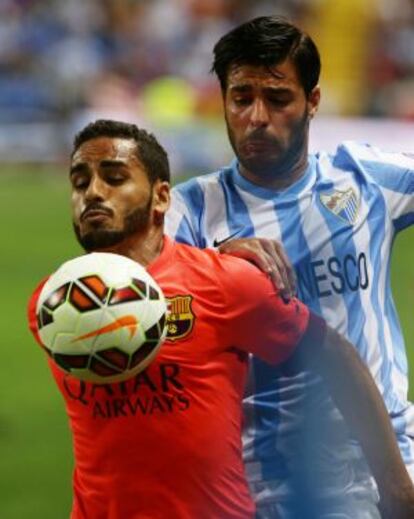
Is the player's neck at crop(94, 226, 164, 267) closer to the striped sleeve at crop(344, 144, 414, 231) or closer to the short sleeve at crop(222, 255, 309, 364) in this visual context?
the short sleeve at crop(222, 255, 309, 364)

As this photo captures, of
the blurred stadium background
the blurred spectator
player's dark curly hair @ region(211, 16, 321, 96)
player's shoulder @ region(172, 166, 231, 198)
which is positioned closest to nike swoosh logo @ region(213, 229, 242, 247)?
player's shoulder @ region(172, 166, 231, 198)

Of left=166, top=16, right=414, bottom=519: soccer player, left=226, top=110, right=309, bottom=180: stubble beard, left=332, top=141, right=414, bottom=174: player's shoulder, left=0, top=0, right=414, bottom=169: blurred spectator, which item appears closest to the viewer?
→ left=166, top=16, right=414, bottom=519: soccer player

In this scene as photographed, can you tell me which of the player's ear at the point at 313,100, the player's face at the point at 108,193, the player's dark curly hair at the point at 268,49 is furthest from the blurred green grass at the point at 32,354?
the player's face at the point at 108,193

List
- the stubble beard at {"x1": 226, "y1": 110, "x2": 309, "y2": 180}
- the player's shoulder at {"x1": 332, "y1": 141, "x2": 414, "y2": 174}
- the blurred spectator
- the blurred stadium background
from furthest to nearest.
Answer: the blurred spectator → the blurred stadium background → the player's shoulder at {"x1": 332, "y1": 141, "x2": 414, "y2": 174} → the stubble beard at {"x1": 226, "y1": 110, "x2": 309, "y2": 180}

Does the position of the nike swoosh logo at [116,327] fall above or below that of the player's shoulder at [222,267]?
below

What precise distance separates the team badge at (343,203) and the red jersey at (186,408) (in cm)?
106

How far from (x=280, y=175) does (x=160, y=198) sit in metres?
1.01

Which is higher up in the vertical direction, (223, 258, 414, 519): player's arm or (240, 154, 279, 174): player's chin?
(240, 154, 279, 174): player's chin

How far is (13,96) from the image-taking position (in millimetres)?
24984

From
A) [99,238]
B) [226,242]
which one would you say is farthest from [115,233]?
[226,242]

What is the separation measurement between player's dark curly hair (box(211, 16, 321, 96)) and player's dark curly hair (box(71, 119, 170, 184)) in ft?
2.80

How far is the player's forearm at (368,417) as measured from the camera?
4.50 m

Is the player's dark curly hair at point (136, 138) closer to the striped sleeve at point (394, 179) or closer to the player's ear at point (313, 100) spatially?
the player's ear at point (313, 100)

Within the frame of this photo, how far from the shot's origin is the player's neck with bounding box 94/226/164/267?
4.57m
